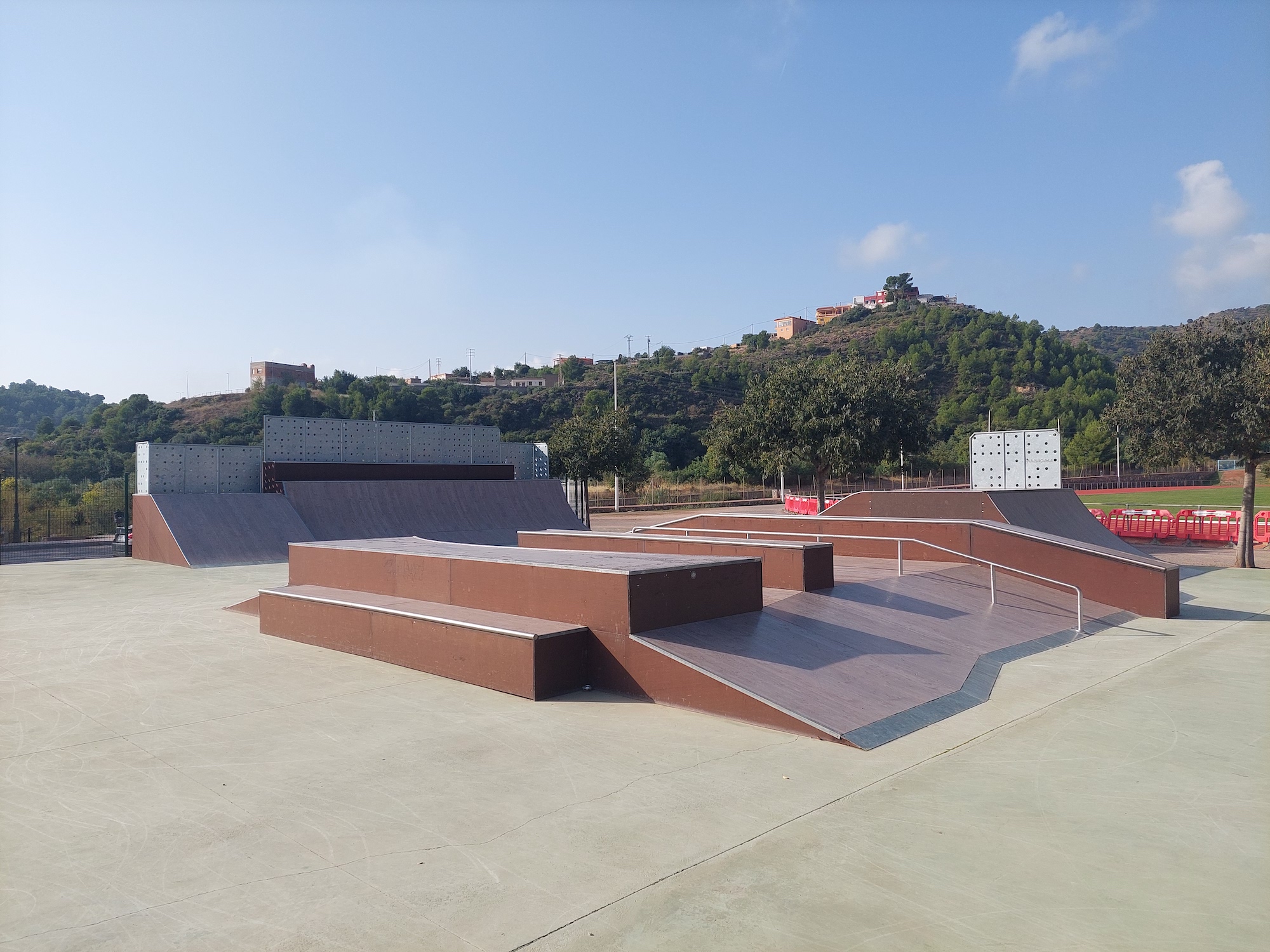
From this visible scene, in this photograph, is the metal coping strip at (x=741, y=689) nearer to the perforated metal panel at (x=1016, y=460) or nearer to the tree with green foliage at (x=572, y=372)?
the perforated metal panel at (x=1016, y=460)

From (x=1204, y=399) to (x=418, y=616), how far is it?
16477mm

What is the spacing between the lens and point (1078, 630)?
1041 centimetres

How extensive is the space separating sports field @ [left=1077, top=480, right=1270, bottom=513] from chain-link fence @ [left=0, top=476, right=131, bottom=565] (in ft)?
113

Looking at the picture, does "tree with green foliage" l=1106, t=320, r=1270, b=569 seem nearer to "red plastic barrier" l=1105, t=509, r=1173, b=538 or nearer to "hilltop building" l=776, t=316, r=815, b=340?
"red plastic barrier" l=1105, t=509, r=1173, b=538

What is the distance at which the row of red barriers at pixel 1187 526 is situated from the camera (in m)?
23.1

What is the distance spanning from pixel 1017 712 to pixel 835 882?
3.74 m

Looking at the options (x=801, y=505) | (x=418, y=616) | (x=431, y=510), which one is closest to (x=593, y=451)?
(x=431, y=510)

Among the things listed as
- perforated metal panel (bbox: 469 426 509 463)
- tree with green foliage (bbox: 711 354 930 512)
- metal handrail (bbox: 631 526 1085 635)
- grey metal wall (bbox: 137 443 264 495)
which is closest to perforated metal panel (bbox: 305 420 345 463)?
grey metal wall (bbox: 137 443 264 495)

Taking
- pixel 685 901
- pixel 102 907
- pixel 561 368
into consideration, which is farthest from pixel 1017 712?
pixel 561 368

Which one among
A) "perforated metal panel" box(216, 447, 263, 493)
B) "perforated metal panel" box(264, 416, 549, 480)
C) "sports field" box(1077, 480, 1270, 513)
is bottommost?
"sports field" box(1077, 480, 1270, 513)

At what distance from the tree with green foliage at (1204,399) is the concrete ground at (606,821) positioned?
11.0 metres

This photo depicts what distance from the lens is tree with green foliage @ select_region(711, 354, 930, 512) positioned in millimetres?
23109

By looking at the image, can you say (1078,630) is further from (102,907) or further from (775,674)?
(102,907)

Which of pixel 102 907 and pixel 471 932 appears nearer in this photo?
pixel 471 932
